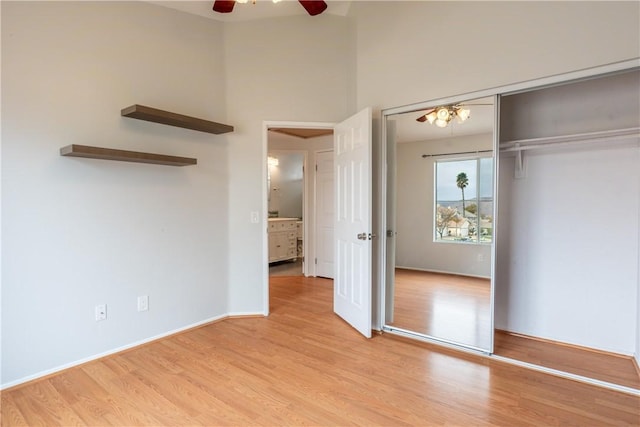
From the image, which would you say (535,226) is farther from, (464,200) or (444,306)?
(444,306)

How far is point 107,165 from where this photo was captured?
264cm

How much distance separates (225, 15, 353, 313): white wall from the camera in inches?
138

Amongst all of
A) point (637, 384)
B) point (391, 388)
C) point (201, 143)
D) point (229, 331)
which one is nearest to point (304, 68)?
point (201, 143)

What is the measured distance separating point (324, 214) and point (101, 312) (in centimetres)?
338

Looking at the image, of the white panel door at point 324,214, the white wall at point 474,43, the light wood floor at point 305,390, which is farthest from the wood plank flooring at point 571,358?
the white panel door at point 324,214

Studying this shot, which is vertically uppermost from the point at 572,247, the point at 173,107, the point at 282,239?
the point at 173,107

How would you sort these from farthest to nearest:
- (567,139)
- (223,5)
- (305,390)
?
(223,5)
(567,139)
(305,390)

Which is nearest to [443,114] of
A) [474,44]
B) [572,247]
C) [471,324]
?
[474,44]

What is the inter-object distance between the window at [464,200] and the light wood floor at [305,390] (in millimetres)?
1067

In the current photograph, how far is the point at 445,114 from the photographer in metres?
2.98

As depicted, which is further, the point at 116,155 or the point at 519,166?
the point at 519,166

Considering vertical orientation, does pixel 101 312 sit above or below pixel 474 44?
below

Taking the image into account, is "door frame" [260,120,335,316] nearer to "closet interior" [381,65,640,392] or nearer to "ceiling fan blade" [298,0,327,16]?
"closet interior" [381,65,640,392]

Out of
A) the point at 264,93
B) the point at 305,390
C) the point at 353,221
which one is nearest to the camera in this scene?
the point at 305,390
